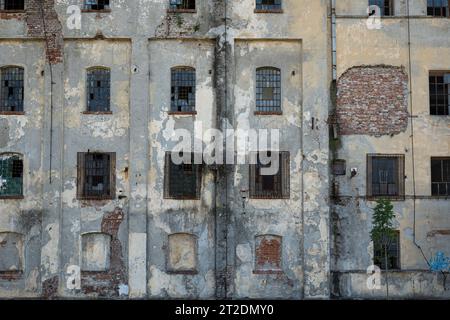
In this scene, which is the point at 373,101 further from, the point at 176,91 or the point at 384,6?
the point at 176,91

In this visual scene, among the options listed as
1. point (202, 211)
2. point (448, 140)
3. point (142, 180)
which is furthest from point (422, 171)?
point (142, 180)

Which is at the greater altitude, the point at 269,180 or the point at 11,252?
the point at 269,180

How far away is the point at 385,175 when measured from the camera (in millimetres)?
28875

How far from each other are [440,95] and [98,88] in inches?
520

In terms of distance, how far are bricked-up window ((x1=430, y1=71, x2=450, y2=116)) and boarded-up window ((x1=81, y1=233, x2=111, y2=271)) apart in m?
13.4

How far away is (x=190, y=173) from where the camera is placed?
28.7 metres

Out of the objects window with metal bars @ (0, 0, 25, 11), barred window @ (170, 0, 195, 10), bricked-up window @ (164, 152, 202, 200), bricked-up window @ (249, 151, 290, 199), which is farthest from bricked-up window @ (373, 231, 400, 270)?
window with metal bars @ (0, 0, 25, 11)

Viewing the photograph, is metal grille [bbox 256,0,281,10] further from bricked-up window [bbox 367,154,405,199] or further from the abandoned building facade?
bricked-up window [bbox 367,154,405,199]

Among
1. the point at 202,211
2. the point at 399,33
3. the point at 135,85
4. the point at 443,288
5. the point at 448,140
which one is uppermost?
the point at 399,33

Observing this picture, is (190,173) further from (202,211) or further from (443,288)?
(443,288)

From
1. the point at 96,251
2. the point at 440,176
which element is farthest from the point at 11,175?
the point at 440,176

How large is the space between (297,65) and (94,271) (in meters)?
10.9

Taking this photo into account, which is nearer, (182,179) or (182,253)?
(182,253)

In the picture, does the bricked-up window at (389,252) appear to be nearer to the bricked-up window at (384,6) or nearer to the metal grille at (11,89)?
the bricked-up window at (384,6)
